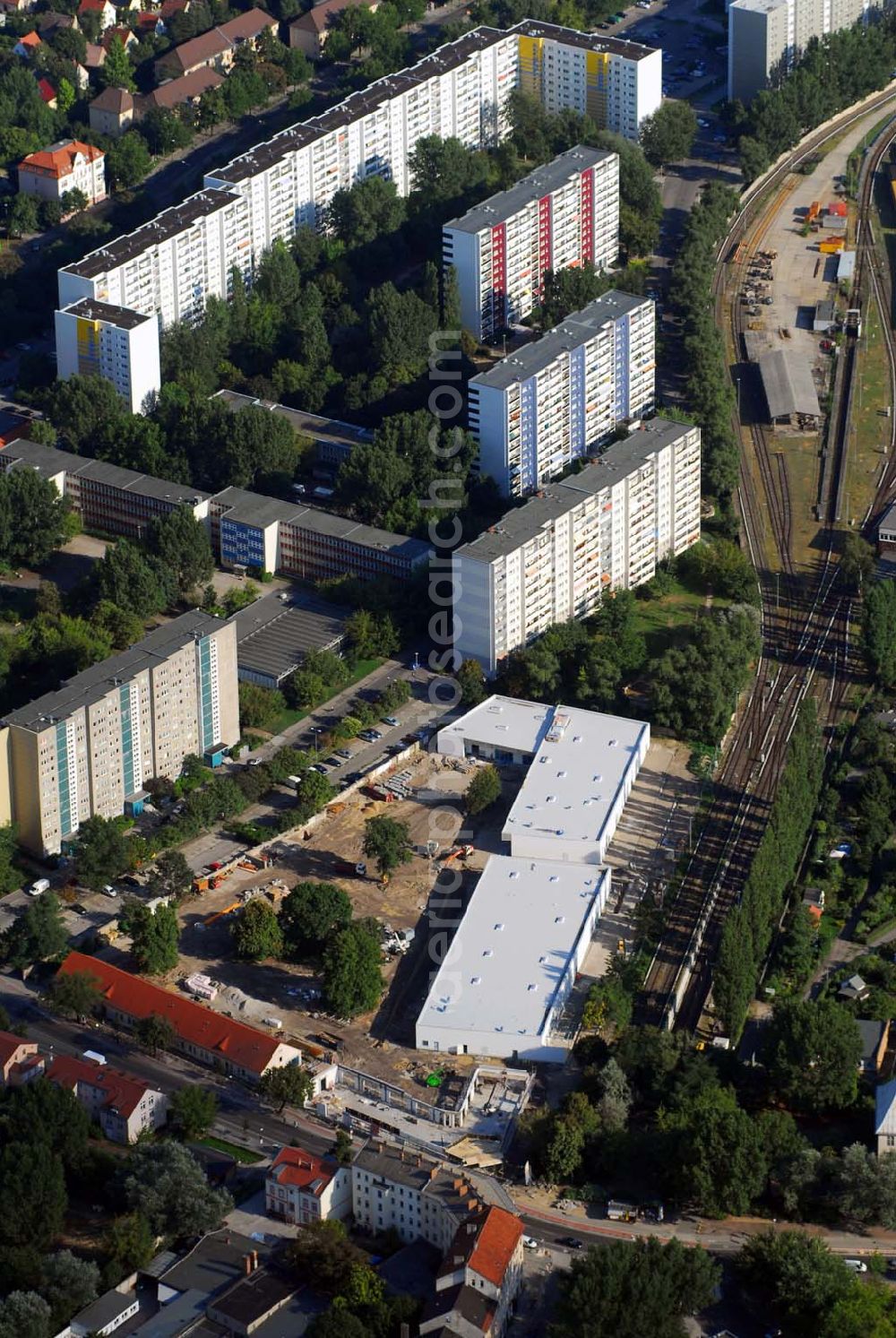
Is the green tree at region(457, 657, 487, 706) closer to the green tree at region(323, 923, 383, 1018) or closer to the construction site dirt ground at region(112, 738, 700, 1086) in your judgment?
the construction site dirt ground at region(112, 738, 700, 1086)

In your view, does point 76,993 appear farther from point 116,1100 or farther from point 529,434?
point 529,434

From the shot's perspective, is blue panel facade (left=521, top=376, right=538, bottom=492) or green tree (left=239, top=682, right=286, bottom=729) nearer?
green tree (left=239, top=682, right=286, bottom=729)

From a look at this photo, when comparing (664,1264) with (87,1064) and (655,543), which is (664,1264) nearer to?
(87,1064)

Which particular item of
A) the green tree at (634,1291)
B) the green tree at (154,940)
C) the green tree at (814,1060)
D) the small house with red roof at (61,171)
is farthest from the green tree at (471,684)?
the small house with red roof at (61,171)

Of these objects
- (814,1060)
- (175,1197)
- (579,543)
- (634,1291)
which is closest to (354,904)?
(175,1197)

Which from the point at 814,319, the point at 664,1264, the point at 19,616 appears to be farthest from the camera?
the point at 814,319

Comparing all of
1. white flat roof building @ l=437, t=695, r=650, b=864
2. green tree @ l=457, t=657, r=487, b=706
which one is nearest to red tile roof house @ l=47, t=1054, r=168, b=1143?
white flat roof building @ l=437, t=695, r=650, b=864

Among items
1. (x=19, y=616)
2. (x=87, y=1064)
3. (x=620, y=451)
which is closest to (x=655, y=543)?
(x=620, y=451)
